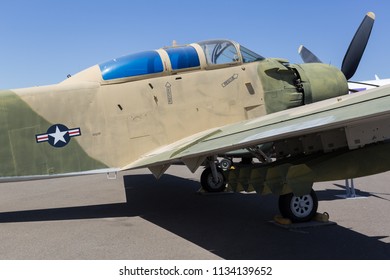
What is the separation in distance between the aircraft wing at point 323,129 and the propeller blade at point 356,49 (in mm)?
3684

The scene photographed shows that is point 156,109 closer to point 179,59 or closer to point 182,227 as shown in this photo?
point 179,59

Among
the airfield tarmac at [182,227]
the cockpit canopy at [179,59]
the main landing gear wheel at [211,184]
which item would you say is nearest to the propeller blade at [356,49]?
the cockpit canopy at [179,59]

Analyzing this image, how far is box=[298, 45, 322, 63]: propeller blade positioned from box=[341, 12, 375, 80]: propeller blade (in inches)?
32.3

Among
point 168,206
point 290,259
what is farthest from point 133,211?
point 290,259

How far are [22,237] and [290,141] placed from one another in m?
4.30

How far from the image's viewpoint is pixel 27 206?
8.66 metres

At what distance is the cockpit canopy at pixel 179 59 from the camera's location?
7.18 m

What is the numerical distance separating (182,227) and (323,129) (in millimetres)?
3030

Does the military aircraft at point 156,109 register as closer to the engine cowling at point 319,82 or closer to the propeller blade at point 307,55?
the engine cowling at point 319,82

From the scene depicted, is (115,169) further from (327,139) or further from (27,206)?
(327,139)

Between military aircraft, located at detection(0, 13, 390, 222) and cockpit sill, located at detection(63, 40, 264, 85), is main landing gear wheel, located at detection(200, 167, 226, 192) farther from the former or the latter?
cockpit sill, located at detection(63, 40, 264, 85)

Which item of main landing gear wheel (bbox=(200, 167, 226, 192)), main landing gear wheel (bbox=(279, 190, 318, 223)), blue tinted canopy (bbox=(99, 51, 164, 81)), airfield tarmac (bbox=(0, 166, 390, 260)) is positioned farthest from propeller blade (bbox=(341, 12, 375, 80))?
blue tinted canopy (bbox=(99, 51, 164, 81))

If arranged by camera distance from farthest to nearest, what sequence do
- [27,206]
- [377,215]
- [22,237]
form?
1. [27,206]
2. [377,215]
3. [22,237]

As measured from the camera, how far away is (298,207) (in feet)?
19.7
